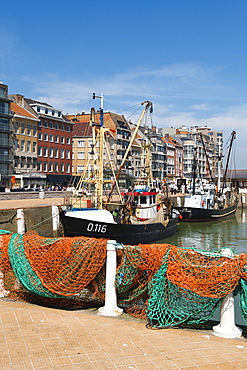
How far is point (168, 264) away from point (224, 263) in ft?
3.09

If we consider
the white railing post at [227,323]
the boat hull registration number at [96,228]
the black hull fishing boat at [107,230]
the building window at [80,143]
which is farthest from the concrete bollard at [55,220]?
the building window at [80,143]

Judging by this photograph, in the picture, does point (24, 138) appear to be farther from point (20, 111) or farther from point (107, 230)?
point (107, 230)

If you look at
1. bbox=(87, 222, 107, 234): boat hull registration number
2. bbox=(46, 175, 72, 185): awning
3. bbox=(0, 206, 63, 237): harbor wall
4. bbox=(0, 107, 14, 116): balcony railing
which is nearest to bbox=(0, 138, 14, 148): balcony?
bbox=(0, 107, 14, 116): balcony railing

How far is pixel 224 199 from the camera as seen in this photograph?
206ft

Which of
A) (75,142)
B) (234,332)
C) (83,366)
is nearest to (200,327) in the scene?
(234,332)

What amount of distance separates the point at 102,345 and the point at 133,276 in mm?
1699

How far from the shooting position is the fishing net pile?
6566 millimetres

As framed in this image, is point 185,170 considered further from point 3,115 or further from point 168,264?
point 168,264

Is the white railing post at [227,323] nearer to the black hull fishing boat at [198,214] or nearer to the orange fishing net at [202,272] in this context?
the orange fishing net at [202,272]

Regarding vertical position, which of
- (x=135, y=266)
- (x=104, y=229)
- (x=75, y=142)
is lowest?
(x=104, y=229)

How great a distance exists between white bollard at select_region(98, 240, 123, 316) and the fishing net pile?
13 cm

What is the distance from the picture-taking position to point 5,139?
57.2 m

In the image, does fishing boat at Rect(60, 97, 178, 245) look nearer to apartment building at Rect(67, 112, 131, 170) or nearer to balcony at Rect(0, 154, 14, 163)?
balcony at Rect(0, 154, 14, 163)

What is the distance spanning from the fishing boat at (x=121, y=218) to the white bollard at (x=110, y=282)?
57.4 ft
